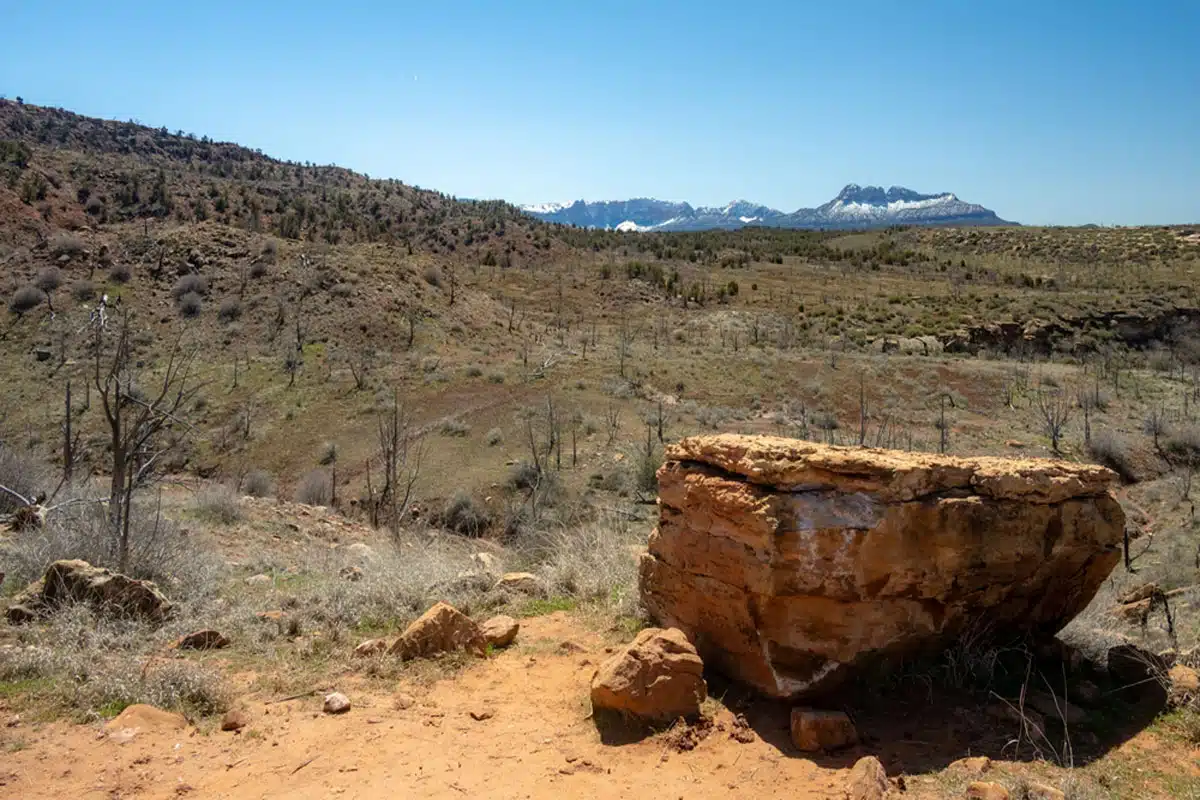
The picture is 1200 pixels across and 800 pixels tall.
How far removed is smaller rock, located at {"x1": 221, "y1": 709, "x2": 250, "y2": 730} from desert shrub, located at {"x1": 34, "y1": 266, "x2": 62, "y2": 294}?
92.1 feet

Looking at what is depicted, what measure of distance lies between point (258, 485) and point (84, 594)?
12.6 metres

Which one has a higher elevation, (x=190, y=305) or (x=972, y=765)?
(x=190, y=305)

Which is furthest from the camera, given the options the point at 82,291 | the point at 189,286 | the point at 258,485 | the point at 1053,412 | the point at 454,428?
the point at 189,286

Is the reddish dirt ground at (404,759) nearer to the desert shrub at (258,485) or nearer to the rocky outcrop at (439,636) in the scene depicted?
the rocky outcrop at (439,636)

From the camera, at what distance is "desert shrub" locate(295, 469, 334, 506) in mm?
16359

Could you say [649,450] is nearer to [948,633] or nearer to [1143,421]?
[948,633]

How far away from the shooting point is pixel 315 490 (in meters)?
16.6

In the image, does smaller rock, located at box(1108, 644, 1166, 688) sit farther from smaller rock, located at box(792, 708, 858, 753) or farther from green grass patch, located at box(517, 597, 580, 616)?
green grass patch, located at box(517, 597, 580, 616)

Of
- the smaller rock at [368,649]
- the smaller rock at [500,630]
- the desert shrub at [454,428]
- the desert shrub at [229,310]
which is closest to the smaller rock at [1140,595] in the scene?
the smaller rock at [500,630]

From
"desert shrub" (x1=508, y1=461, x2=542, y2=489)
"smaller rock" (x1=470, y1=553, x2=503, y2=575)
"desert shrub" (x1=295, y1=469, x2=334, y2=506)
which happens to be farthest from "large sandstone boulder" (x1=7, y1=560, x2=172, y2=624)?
"desert shrub" (x1=508, y1=461, x2=542, y2=489)

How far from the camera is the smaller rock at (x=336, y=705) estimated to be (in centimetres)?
451

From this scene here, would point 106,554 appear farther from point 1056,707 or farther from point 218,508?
point 1056,707

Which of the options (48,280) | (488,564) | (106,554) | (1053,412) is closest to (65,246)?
(48,280)

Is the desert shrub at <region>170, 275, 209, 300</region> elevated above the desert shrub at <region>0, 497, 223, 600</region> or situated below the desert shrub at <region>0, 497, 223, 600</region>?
above
